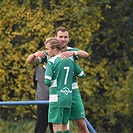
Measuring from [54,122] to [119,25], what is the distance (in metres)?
5.17

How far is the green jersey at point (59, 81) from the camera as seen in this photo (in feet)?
28.0

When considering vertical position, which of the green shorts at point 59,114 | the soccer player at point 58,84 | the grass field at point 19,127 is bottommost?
the grass field at point 19,127

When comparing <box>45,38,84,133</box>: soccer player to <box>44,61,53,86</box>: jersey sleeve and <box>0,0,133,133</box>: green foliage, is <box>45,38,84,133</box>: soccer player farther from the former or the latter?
<box>0,0,133,133</box>: green foliage

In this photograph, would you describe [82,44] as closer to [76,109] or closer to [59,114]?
[76,109]

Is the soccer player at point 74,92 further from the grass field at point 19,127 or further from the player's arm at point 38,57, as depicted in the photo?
the grass field at point 19,127

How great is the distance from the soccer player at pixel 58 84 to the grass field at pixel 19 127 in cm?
363

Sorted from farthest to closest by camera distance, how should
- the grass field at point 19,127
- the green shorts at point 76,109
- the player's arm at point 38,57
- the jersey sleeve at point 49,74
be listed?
the grass field at point 19,127
the player's arm at point 38,57
the green shorts at point 76,109
the jersey sleeve at point 49,74

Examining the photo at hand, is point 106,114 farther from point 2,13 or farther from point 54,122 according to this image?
point 54,122

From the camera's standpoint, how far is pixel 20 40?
1298 centimetres

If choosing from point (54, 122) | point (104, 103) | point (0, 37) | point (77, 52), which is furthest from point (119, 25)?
point (54, 122)

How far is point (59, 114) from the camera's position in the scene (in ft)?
28.0

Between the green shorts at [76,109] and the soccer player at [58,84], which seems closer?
the soccer player at [58,84]

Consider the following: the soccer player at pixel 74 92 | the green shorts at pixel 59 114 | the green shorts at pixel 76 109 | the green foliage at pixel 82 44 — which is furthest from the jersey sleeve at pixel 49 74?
the green foliage at pixel 82 44

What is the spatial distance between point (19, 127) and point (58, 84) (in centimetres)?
412
